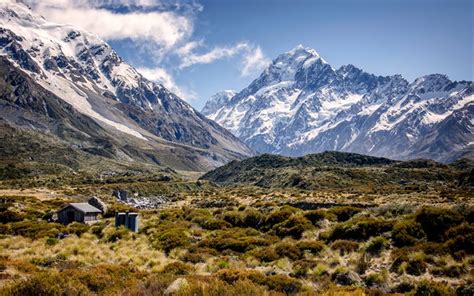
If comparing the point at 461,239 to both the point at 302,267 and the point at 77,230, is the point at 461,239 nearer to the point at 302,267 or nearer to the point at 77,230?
the point at 302,267

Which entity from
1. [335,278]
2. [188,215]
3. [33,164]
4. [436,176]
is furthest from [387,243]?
[33,164]

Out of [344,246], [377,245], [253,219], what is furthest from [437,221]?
[253,219]

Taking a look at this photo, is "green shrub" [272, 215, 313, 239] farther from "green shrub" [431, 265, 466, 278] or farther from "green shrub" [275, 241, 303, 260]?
"green shrub" [431, 265, 466, 278]

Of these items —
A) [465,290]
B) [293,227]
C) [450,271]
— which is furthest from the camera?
[293,227]

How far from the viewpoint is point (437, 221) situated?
68.5ft

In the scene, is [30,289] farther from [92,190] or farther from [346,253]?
[92,190]

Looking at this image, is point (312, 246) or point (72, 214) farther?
point (72, 214)

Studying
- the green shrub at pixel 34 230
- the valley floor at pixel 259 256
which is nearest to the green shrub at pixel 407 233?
the valley floor at pixel 259 256

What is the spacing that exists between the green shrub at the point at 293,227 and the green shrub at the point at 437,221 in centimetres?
732

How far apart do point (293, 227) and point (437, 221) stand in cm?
921

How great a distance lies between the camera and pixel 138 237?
29.8 meters

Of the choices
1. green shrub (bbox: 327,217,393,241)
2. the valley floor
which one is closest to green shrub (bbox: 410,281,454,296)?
the valley floor

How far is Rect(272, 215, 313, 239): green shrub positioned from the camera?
26.2 metres

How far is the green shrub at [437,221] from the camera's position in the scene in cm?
2037
